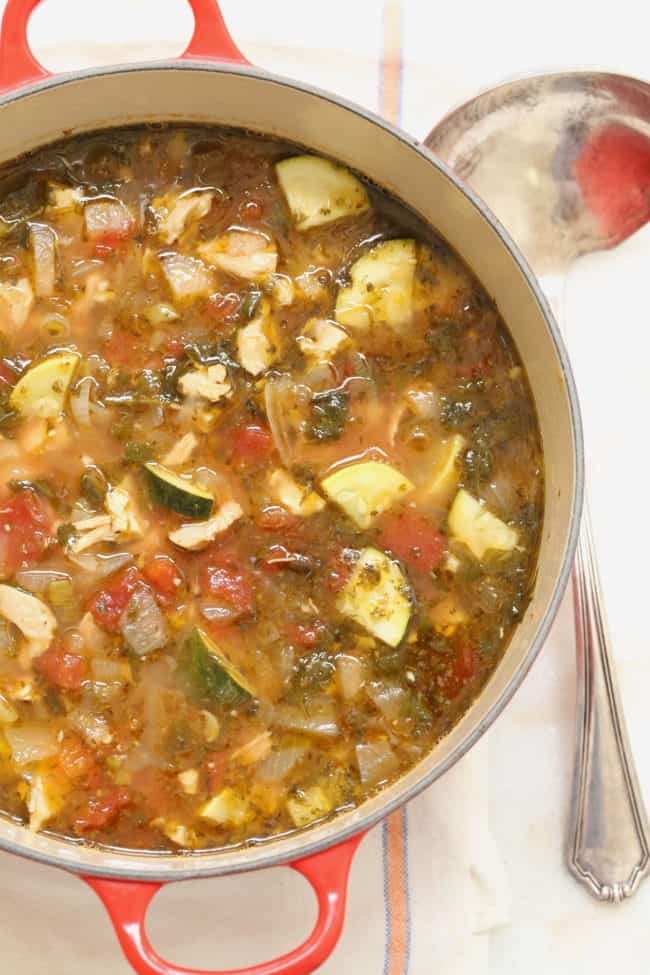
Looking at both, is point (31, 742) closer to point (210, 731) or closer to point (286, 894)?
point (210, 731)

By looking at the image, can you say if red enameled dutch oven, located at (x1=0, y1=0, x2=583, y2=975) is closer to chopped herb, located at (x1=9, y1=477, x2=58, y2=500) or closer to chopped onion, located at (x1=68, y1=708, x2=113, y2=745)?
chopped onion, located at (x1=68, y1=708, x2=113, y2=745)

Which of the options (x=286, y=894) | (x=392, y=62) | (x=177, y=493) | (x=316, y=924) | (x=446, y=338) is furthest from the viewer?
(x=392, y=62)

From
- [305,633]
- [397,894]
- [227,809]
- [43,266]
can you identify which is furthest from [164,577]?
[397,894]

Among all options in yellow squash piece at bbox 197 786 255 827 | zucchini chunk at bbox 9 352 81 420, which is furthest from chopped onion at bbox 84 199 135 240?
yellow squash piece at bbox 197 786 255 827

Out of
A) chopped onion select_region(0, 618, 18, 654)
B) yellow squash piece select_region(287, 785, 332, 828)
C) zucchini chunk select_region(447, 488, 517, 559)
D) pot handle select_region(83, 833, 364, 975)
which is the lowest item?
pot handle select_region(83, 833, 364, 975)

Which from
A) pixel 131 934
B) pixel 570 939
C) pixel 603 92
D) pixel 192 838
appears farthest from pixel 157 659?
pixel 603 92

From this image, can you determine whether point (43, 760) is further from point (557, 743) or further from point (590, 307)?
point (590, 307)

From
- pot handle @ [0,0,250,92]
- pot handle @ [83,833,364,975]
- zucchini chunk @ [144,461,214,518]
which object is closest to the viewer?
pot handle @ [83,833,364,975]
